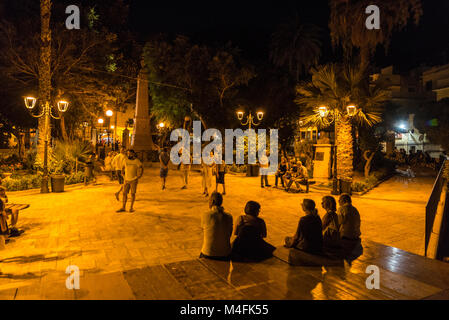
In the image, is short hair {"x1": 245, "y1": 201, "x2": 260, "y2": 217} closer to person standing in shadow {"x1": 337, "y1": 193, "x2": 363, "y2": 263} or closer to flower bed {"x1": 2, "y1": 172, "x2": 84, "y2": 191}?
person standing in shadow {"x1": 337, "y1": 193, "x2": 363, "y2": 263}

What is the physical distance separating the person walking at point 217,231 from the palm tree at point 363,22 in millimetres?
11540

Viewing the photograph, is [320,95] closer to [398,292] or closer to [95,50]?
[398,292]

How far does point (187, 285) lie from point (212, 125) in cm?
2413

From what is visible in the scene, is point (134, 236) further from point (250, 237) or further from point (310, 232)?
point (310, 232)

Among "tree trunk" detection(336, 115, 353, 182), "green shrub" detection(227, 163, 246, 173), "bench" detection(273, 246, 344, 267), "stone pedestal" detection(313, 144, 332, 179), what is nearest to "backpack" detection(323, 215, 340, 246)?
"bench" detection(273, 246, 344, 267)

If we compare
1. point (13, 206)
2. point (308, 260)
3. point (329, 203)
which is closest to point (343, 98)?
point (329, 203)

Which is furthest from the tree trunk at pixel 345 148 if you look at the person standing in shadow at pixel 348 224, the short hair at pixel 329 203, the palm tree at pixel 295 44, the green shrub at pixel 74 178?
the palm tree at pixel 295 44

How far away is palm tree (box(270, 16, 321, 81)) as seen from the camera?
43.4m

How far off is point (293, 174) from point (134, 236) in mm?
7909

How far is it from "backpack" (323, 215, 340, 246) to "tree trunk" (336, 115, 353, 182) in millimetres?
9116

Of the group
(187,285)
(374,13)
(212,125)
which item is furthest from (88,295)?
(212,125)

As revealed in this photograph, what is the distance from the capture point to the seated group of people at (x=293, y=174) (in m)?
12.6

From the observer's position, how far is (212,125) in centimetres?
2759

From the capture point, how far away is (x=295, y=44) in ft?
144
